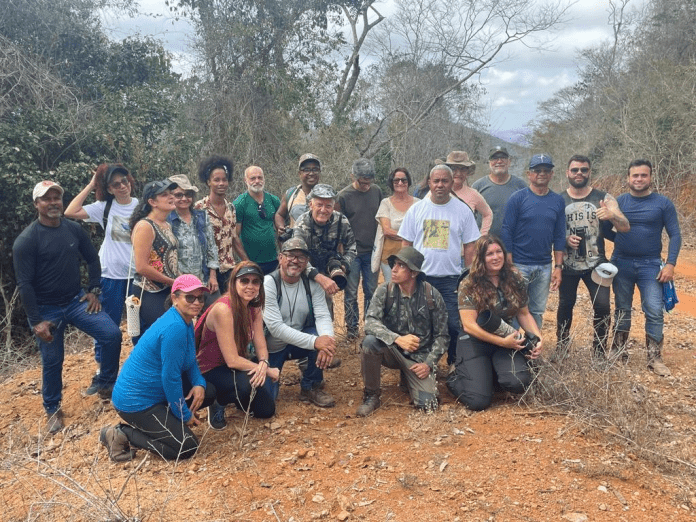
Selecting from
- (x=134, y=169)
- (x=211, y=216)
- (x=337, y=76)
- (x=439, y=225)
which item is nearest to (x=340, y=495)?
(x=439, y=225)

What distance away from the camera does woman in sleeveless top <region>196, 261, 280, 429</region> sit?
3773 millimetres

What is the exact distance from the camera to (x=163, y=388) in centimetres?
349

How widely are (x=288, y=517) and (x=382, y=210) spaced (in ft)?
10.3

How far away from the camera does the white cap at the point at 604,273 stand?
4.74 metres

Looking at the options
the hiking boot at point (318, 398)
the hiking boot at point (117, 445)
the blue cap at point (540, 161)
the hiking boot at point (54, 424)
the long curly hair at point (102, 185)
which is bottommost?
the hiking boot at point (54, 424)

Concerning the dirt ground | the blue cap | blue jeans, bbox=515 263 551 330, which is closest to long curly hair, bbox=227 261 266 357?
the dirt ground

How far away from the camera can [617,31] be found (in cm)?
2267

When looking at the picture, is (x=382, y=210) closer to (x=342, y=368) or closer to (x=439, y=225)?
(x=439, y=225)

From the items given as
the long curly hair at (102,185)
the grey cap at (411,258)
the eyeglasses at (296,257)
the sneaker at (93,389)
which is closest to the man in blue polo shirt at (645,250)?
the grey cap at (411,258)

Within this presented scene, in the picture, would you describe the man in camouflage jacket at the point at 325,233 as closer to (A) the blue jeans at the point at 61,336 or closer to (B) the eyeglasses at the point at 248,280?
(B) the eyeglasses at the point at 248,280

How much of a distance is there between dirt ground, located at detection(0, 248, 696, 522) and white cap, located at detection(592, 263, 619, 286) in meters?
1.02

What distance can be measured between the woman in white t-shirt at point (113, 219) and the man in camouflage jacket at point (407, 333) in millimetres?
2113

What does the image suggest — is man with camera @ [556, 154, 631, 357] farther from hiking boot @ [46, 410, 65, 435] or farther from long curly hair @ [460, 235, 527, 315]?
hiking boot @ [46, 410, 65, 435]

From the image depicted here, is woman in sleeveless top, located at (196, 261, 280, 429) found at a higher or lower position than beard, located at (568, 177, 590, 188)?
lower
